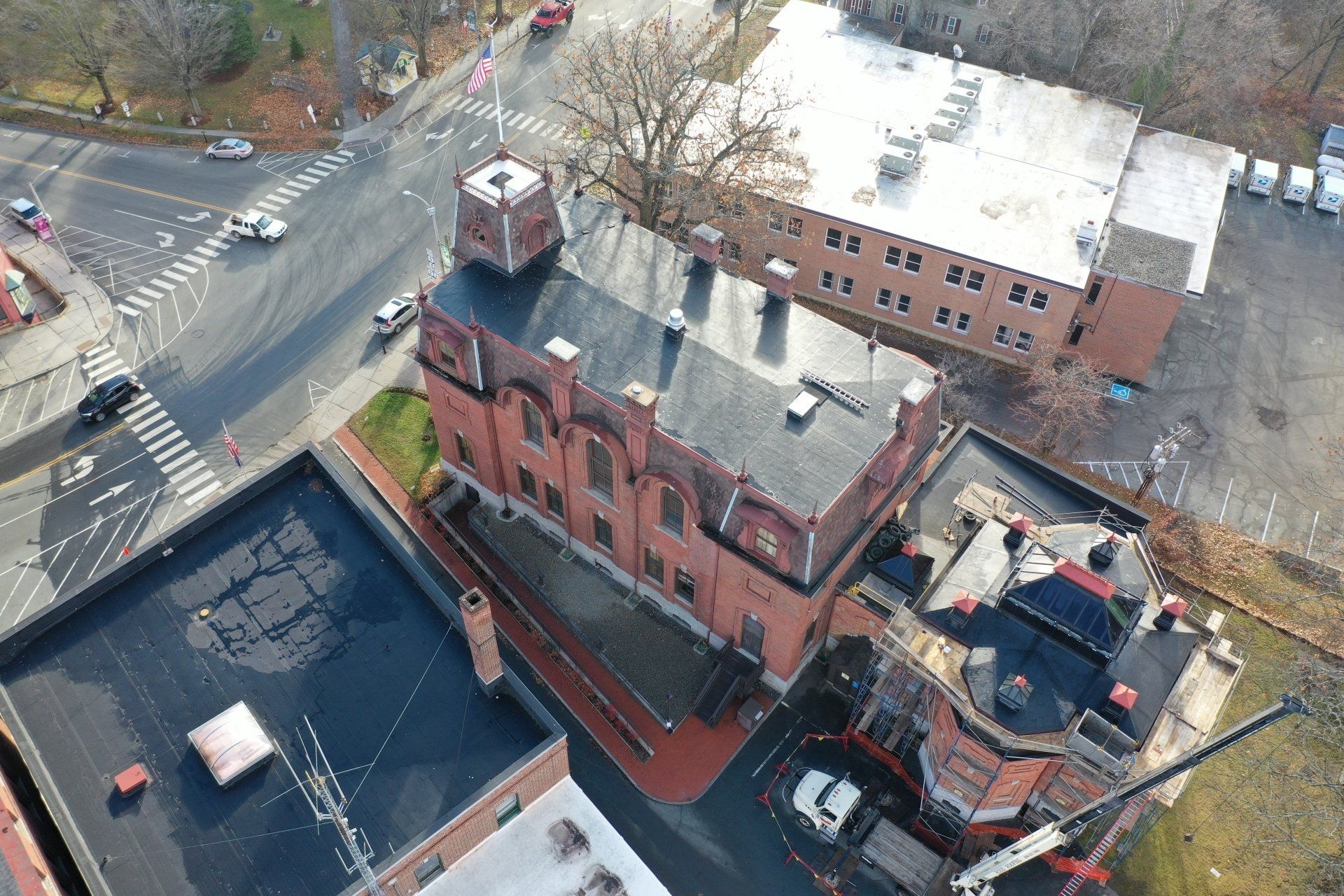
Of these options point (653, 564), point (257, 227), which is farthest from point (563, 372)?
point (257, 227)

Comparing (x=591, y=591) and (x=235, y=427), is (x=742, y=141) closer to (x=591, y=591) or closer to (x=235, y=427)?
(x=591, y=591)

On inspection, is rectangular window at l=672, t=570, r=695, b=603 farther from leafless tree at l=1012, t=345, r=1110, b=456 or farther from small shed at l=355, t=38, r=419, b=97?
small shed at l=355, t=38, r=419, b=97

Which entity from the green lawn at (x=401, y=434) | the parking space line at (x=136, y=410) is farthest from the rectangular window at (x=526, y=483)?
the parking space line at (x=136, y=410)

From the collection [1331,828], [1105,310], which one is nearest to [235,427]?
[1105,310]

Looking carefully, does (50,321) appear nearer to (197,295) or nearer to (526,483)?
(197,295)

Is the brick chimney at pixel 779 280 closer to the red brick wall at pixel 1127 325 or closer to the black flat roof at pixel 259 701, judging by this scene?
the black flat roof at pixel 259 701

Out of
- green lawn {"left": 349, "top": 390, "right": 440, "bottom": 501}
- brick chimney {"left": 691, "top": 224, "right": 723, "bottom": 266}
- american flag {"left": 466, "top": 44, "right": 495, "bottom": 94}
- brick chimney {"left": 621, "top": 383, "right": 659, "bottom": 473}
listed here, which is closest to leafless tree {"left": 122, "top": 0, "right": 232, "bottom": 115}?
american flag {"left": 466, "top": 44, "right": 495, "bottom": 94}

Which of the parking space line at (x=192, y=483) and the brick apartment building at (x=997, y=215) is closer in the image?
the parking space line at (x=192, y=483)
